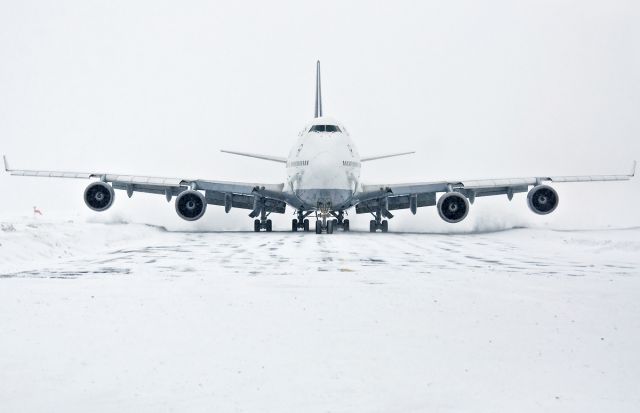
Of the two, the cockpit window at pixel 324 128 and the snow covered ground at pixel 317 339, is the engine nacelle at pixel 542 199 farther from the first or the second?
the snow covered ground at pixel 317 339

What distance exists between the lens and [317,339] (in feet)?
27.3

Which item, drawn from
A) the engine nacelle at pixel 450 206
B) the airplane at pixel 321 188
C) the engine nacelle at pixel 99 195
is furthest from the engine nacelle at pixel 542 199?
the engine nacelle at pixel 99 195

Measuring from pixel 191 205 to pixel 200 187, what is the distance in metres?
1.37

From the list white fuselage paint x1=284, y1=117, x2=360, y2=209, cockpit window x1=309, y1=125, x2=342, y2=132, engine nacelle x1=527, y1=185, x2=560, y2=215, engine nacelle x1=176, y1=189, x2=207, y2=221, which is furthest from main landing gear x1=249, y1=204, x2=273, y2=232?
engine nacelle x1=527, y1=185, x2=560, y2=215

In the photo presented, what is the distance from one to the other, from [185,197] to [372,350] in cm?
2910

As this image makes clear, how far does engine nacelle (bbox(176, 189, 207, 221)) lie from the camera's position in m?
35.8

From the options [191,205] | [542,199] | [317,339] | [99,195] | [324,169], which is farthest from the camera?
[99,195]

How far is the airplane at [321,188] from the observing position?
36.0 metres

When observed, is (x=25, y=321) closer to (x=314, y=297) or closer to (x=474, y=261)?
(x=314, y=297)

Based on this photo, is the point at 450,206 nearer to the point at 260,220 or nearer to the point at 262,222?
the point at 262,222

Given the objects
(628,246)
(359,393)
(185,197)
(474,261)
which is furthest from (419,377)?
(185,197)

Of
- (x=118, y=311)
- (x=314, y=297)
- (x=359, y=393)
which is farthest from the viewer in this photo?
(x=314, y=297)

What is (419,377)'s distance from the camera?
267 inches

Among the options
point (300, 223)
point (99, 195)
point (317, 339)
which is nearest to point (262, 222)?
point (300, 223)
